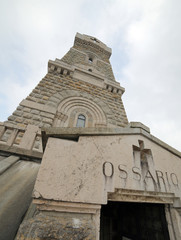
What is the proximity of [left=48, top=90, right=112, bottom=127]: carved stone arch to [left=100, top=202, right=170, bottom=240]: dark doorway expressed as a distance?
10.5ft

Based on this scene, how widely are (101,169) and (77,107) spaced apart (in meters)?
4.36

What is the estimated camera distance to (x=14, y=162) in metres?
2.36

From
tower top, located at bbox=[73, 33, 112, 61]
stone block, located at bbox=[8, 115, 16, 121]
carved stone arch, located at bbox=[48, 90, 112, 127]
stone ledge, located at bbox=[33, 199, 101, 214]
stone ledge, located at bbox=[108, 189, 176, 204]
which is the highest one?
tower top, located at bbox=[73, 33, 112, 61]

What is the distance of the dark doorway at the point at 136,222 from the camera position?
1.82 m

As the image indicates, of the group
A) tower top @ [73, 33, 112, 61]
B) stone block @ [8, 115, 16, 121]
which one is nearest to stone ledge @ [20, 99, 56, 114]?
stone block @ [8, 115, 16, 121]

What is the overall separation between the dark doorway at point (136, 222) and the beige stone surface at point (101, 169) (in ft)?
1.81

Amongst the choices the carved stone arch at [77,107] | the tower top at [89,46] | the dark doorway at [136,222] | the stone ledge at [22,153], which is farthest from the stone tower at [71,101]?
the dark doorway at [136,222]

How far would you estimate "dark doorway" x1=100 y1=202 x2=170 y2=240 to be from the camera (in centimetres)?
182

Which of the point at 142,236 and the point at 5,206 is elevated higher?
the point at 5,206

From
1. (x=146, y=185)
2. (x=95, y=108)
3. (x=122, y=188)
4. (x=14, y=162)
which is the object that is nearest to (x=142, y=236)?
(x=146, y=185)

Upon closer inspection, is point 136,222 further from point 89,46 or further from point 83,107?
point 89,46

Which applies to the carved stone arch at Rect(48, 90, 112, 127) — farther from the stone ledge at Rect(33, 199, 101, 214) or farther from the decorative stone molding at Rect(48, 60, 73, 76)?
the stone ledge at Rect(33, 199, 101, 214)

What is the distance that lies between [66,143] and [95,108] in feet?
14.6

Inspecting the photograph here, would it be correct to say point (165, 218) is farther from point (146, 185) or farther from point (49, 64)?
point (49, 64)
